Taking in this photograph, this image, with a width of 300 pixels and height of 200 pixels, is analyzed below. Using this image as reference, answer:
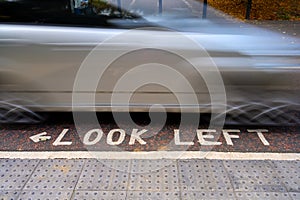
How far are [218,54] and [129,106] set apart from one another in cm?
121

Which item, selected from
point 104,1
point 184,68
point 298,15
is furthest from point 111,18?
point 298,15

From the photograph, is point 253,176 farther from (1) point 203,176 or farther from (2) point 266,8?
(2) point 266,8

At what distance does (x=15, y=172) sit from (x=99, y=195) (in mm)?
945

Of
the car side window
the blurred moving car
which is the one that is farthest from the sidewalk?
the car side window

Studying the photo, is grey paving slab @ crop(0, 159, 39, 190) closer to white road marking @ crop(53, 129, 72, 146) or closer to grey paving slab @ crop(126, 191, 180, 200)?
white road marking @ crop(53, 129, 72, 146)

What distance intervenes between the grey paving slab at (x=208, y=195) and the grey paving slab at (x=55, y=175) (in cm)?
103

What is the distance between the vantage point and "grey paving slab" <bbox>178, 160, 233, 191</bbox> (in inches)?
93.3

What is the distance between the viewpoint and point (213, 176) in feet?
8.24

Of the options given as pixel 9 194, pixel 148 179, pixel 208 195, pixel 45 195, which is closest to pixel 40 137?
pixel 9 194

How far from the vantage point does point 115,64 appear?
3018 mm

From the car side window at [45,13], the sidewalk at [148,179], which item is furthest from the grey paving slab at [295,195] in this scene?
the car side window at [45,13]

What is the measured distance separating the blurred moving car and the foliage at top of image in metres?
8.34

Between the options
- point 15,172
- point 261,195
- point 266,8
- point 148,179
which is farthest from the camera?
point 266,8

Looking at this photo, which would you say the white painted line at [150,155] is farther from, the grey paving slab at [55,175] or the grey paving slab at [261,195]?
the grey paving slab at [261,195]
